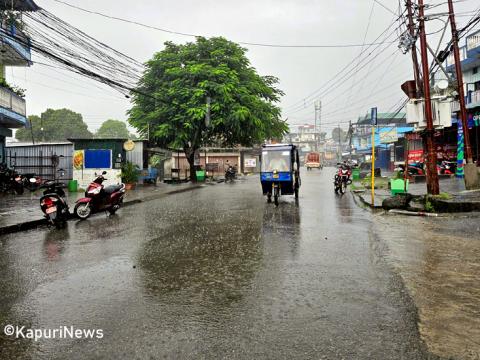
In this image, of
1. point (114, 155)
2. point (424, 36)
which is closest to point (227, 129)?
point (114, 155)

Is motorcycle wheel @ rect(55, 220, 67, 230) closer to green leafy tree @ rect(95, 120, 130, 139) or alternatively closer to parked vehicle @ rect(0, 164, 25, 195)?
parked vehicle @ rect(0, 164, 25, 195)

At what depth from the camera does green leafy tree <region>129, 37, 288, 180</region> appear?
28.6m

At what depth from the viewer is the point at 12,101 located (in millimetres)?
21203

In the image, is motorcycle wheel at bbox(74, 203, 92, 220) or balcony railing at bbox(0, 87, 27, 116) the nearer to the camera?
motorcycle wheel at bbox(74, 203, 92, 220)

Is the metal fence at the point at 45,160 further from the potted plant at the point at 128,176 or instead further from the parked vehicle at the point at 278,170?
the parked vehicle at the point at 278,170

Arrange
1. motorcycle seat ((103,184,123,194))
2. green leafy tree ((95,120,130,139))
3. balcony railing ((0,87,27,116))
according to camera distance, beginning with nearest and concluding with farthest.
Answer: motorcycle seat ((103,184,123,194)) < balcony railing ((0,87,27,116)) < green leafy tree ((95,120,130,139))

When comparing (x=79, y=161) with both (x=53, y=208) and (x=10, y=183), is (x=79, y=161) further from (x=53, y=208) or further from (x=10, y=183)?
(x=53, y=208)

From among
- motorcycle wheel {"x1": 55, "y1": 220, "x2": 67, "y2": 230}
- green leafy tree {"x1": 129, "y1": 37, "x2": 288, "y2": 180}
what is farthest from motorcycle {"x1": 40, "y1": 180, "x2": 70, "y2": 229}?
green leafy tree {"x1": 129, "y1": 37, "x2": 288, "y2": 180}

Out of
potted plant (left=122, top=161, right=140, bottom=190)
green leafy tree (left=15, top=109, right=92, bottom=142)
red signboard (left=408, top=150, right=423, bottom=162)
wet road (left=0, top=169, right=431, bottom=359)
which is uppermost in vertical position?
green leafy tree (left=15, top=109, right=92, bottom=142)

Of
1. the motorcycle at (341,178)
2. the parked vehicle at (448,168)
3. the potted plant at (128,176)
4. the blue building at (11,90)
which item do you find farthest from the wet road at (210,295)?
the parked vehicle at (448,168)

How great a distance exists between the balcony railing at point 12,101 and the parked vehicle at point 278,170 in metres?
14.4

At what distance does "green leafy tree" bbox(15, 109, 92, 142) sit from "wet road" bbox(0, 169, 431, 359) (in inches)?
2772

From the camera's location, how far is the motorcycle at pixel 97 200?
1136 centimetres

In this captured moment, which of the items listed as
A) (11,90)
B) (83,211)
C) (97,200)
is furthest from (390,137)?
(83,211)
